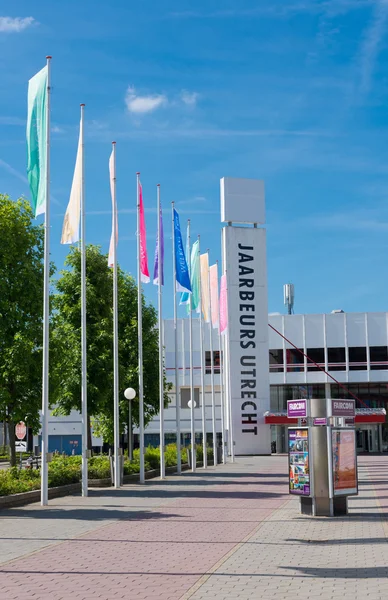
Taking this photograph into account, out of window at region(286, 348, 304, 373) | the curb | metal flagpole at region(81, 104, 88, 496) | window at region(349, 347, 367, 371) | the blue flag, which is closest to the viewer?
the curb

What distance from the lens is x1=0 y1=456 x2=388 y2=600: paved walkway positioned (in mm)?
9516

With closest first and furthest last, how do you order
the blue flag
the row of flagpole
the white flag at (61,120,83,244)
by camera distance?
the row of flagpole
the white flag at (61,120,83,244)
the blue flag

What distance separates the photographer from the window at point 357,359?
67875 millimetres

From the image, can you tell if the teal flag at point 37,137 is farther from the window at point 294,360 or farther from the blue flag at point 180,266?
the window at point 294,360

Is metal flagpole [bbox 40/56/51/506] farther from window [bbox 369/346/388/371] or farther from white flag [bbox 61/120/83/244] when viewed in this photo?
window [bbox 369/346/388/371]

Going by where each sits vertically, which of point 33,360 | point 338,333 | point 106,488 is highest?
point 338,333

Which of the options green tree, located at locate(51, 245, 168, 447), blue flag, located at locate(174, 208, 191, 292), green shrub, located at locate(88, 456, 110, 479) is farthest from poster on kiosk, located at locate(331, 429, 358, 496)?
blue flag, located at locate(174, 208, 191, 292)

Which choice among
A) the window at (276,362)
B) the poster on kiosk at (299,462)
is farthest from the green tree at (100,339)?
the window at (276,362)

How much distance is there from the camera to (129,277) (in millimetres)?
40594

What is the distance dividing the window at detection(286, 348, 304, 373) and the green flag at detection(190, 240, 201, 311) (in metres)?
31.9

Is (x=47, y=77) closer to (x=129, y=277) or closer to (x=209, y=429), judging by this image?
(x=129, y=277)

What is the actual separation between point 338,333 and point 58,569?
5884 cm

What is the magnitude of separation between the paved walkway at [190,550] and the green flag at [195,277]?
51.8 feet

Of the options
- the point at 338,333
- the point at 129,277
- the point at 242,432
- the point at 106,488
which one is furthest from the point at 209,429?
the point at 106,488
